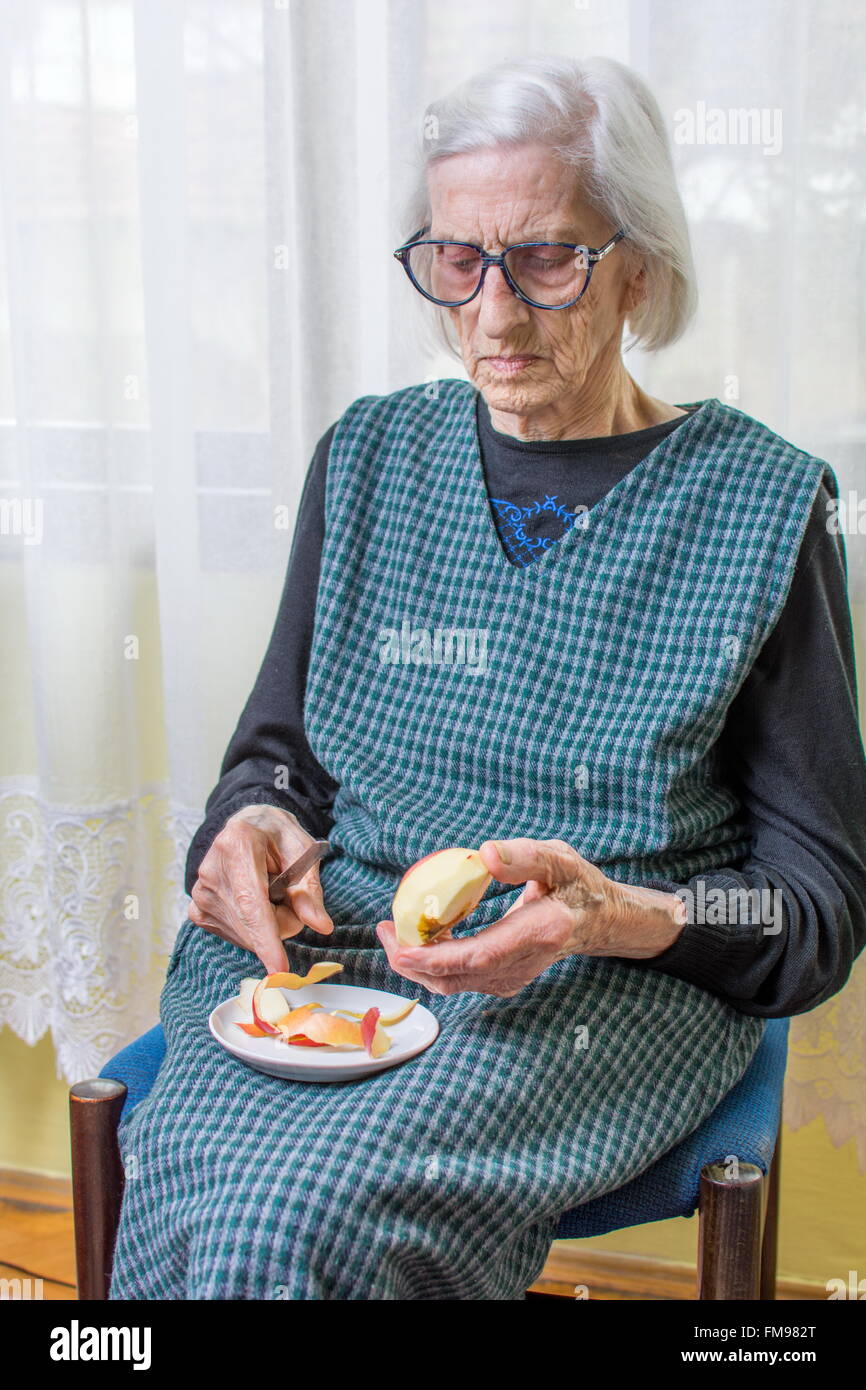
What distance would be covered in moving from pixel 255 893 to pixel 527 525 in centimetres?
45

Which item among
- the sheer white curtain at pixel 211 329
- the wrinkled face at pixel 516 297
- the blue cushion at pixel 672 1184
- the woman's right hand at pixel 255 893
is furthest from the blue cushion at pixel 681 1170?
the wrinkled face at pixel 516 297

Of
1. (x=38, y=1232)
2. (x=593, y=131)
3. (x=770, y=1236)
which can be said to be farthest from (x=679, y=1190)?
(x=38, y=1232)

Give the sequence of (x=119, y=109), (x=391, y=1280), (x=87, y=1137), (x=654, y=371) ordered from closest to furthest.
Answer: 1. (x=391, y=1280)
2. (x=87, y=1137)
3. (x=654, y=371)
4. (x=119, y=109)

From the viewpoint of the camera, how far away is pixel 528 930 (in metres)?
0.98

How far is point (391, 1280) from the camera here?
2.85ft

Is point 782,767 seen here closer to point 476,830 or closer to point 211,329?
point 476,830

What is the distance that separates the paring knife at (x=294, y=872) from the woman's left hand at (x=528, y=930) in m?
0.14

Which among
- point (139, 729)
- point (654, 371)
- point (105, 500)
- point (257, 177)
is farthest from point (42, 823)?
point (654, 371)

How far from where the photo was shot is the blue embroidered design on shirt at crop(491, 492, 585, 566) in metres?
1.26

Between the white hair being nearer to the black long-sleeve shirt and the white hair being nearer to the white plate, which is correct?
the black long-sleeve shirt

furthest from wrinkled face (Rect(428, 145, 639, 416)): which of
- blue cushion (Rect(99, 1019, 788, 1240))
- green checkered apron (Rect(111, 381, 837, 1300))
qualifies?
blue cushion (Rect(99, 1019, 788, 1240))

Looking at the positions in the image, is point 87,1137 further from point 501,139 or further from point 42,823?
point 501,139

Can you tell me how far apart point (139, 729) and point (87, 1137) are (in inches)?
30.1

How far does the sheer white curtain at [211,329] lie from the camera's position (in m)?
1.41
